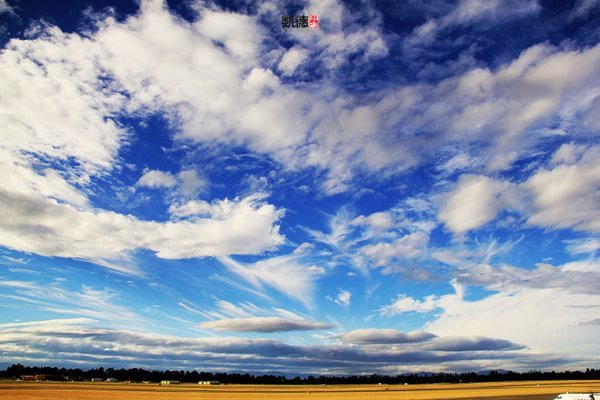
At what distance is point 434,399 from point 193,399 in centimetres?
7730

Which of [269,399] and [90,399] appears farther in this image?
[269,399]

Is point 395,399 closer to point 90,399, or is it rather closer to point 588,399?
point 588,399

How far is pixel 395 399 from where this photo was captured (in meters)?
142

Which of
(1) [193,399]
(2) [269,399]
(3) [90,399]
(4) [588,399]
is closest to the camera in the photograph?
(4) [588,399]

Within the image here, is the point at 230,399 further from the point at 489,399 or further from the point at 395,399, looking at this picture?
the point at 489,399

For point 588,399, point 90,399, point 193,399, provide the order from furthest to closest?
point 193,399
point 90,399
point 588,399

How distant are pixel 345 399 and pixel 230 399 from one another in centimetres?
3951

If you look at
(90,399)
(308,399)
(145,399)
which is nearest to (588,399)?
(308,399)

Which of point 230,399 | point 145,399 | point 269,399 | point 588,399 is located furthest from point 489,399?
point 145,399

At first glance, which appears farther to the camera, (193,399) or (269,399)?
(269,399)

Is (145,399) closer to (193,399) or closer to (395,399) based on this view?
(193,399)

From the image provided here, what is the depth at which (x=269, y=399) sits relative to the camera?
140875mm

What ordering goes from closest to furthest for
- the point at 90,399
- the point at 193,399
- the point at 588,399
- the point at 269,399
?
the point at 588,399 < the point at 90,399 < the point at 193,399 < the point at 269,399

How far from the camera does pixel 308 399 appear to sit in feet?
472
